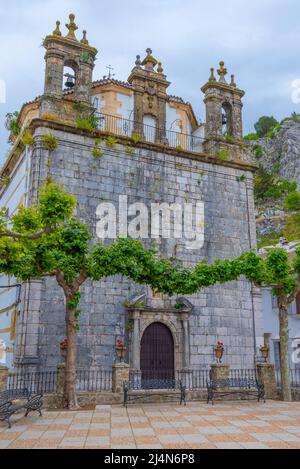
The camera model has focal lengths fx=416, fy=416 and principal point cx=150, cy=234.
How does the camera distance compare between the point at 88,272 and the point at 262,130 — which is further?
the point at 262,130

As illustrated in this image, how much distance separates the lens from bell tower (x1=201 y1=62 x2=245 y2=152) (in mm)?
19000

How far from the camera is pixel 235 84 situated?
20250 mm

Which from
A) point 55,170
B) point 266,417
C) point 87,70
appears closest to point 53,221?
point 55,170

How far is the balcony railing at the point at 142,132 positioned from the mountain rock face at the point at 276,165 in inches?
871

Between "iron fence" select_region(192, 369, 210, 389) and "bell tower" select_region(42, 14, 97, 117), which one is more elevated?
"bell tower" select_region(42, 14, 97, 117)

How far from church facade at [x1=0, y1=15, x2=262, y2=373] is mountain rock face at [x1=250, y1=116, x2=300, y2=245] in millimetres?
21961

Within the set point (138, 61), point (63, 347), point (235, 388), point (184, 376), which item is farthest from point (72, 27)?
point (235, 388)

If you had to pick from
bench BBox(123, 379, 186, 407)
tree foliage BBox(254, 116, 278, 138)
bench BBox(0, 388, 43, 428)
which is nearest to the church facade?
bench BBox(123, 379, 186, 407)

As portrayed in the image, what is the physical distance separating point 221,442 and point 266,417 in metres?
3.42

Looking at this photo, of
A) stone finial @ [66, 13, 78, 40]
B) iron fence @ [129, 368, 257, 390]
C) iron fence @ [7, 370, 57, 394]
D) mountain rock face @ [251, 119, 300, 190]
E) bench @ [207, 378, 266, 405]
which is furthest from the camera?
mountain rock face @ [251, 119, 300, 190]

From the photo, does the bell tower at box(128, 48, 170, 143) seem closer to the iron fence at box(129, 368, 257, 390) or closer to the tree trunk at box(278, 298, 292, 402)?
the tree trunk at box(278, 298, 292, 402)

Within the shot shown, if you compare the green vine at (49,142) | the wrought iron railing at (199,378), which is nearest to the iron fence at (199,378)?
the wrought iron railing at (199,378)

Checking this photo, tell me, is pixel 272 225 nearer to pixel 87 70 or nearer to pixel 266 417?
pixel 87 70

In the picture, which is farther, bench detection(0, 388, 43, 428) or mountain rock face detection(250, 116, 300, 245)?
mountain rock face detection(250, 116, 300, 245)
